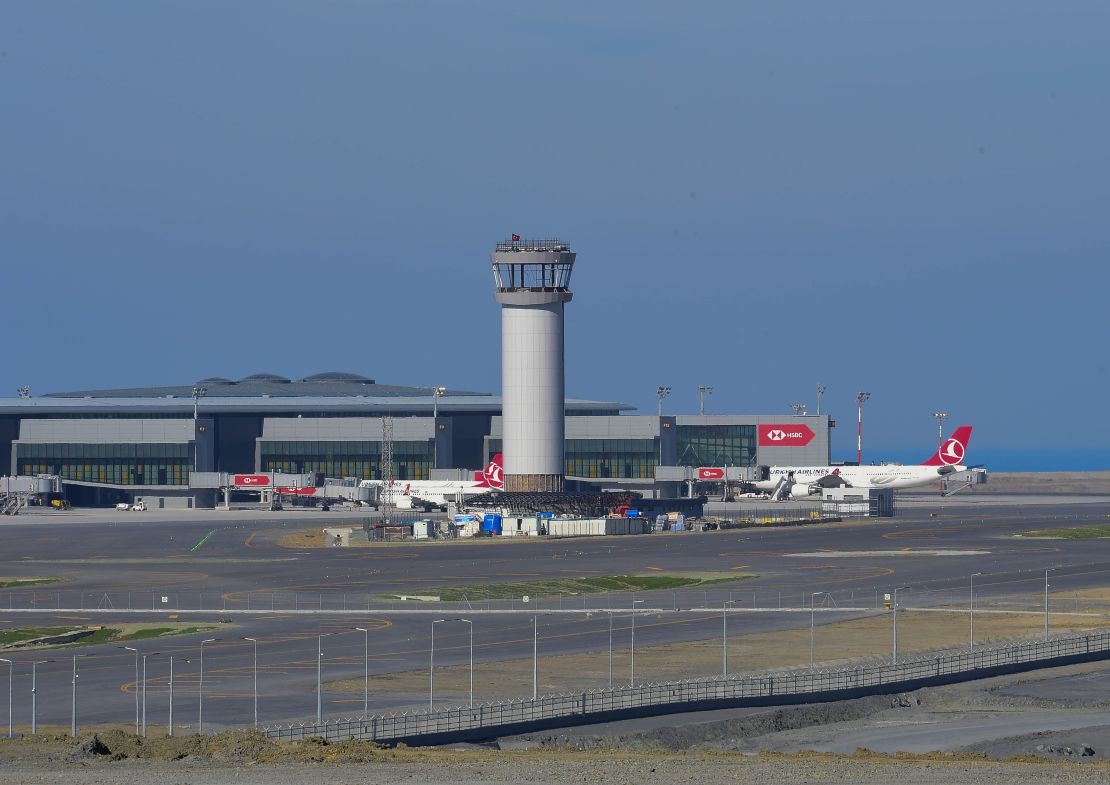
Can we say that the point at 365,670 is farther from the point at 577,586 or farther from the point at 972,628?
the point at 577,586

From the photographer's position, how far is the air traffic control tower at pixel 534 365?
172 meters

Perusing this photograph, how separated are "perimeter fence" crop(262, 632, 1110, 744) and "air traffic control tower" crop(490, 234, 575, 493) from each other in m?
96.5

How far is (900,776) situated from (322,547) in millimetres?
109097

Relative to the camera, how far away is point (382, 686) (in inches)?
2729

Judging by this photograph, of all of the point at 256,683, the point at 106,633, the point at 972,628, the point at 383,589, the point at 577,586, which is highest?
the point at 577,586

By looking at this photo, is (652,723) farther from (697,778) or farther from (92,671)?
(92,671)

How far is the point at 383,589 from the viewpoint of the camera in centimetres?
11062

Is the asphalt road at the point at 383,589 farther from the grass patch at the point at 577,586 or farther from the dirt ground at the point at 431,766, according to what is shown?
the dirt ground at the point at 431,766

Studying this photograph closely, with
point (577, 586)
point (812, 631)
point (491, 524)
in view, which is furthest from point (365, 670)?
point (491, 524)

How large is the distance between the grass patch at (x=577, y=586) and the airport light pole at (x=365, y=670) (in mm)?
17524

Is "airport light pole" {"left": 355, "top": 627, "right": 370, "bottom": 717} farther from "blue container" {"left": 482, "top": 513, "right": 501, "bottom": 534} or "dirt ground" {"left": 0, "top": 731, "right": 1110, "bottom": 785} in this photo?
"blue container" {"left": 482, "top": 513, "right": 501, "bottom": 534}

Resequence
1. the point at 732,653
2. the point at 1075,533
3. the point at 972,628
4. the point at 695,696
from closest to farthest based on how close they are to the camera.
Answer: the point at 695,696, the point at 732,653, the point at 972,628, the point at 1075,533

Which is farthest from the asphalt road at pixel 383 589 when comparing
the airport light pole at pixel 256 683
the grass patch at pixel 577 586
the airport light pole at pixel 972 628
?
the grass patch at pixel 577 586

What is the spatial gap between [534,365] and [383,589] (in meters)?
64.1
